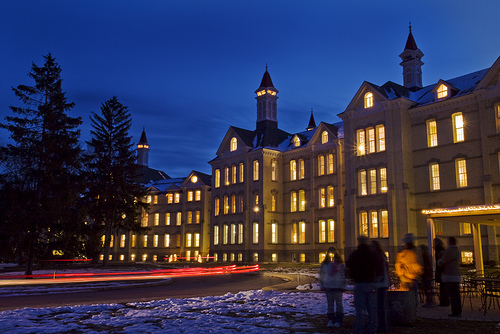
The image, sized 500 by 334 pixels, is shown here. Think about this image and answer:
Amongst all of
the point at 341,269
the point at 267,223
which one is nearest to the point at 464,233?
the point at 267,223

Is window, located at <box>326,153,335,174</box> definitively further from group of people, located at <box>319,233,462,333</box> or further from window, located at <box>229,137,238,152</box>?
group of people, located at <box>319,233,462,333</box>

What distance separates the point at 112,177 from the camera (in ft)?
169

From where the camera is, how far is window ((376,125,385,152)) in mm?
41688

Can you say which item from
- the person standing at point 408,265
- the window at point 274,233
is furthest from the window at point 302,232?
the person standing at point 408,265

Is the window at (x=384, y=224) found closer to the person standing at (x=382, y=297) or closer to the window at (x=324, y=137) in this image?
the window at (x=324, y=137)

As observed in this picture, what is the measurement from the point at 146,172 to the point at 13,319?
7452cm

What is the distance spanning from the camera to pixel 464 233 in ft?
119

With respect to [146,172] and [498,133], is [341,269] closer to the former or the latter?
[498,133]

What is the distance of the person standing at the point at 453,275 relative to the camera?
1173 cm

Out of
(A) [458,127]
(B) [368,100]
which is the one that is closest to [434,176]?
(A) [458,127]

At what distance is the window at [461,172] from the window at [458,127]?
1.70 meters

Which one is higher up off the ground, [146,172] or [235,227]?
[146,172]

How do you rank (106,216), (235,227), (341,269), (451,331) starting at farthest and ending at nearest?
(235,227) < (106,216) < (341,269) < (451,331)

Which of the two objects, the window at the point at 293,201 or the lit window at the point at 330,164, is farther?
the window at the point at 293,201
